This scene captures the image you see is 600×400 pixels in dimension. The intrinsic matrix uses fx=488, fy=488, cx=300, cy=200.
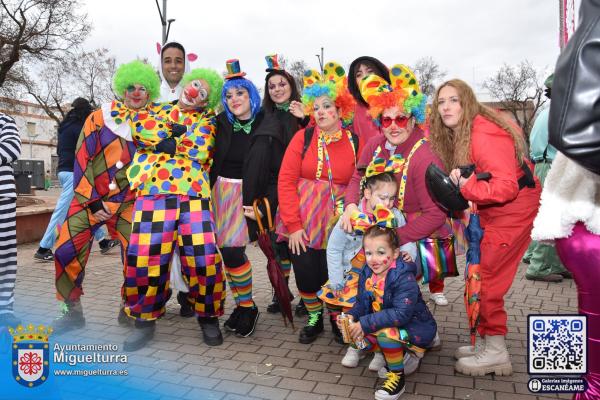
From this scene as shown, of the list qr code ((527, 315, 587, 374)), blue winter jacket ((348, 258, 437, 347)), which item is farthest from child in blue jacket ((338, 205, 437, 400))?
qr code ((527, 315, 587, 374))

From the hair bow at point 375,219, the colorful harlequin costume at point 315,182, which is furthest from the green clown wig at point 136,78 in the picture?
the hair bow at point 375,219

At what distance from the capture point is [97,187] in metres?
3.95

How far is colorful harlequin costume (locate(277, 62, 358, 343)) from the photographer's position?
369 centimetres

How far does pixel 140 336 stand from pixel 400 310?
2041 mm

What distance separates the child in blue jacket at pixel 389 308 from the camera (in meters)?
2.87

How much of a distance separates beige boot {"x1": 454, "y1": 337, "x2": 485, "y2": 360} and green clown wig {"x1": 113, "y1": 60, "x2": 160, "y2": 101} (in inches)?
120

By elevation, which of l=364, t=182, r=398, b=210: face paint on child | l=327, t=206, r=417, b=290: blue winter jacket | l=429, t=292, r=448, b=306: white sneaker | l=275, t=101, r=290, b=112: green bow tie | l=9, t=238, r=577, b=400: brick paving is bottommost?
l=429, t=292, r=448, b=306: white sneaker

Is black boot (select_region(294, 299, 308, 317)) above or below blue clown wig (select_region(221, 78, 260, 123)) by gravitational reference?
below

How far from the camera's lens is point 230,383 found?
10.1 feet

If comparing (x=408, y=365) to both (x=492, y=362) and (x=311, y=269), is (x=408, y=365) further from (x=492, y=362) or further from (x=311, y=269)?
(x=311, y=269)

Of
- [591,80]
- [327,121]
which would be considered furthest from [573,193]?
[327,121]

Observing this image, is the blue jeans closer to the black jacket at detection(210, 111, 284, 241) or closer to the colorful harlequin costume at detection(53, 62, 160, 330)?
the colorful harlequin costume at detection(53, 62, 160, 330)

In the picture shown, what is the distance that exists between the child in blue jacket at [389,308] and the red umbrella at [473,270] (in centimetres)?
26

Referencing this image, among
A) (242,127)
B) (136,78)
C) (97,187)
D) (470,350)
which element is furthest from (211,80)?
(470,350)
